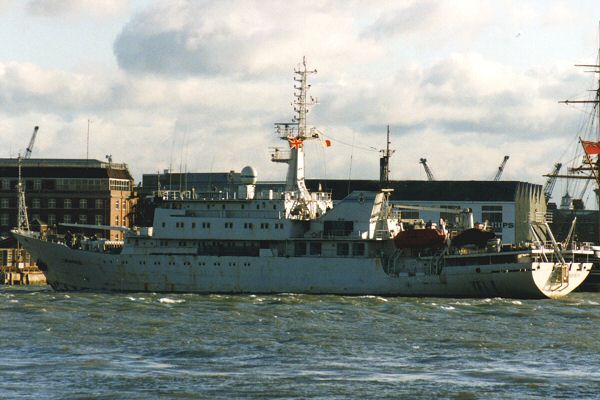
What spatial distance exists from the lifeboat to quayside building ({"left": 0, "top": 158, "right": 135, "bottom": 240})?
51.2m

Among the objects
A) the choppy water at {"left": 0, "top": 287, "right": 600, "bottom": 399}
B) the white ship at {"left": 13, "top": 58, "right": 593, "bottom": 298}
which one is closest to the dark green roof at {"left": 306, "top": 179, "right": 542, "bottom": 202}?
the white ship at {"left": 13, "top": 58, "right": 593, "bottom": 298}

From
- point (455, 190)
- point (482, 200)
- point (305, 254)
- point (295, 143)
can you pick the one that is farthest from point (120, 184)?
point (305, 254)

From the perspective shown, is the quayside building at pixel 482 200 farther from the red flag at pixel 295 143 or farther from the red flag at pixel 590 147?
the red flag at pixel 295 143

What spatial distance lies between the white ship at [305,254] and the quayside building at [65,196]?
143 feet

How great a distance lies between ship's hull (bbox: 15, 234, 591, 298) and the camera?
203 ft

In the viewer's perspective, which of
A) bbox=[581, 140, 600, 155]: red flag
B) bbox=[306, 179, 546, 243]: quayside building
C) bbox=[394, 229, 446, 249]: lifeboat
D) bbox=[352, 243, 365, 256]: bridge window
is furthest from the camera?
bbox=[306, 179, 546, 243]: quayside building

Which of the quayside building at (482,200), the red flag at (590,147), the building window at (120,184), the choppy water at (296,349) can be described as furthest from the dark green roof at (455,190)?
the choppy water at (296,349)

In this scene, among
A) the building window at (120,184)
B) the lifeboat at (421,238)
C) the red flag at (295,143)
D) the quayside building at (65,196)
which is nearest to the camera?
the lifeboat at (421,238)

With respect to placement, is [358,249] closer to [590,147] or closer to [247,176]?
[247,176]

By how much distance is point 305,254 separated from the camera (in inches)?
2539

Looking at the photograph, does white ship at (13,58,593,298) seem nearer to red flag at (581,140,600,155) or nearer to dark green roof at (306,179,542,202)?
red flag at (581,140,600,155)

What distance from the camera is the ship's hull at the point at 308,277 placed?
61750 millimetres

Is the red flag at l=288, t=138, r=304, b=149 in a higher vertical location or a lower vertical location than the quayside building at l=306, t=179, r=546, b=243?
higher

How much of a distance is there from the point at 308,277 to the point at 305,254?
4.67ft
